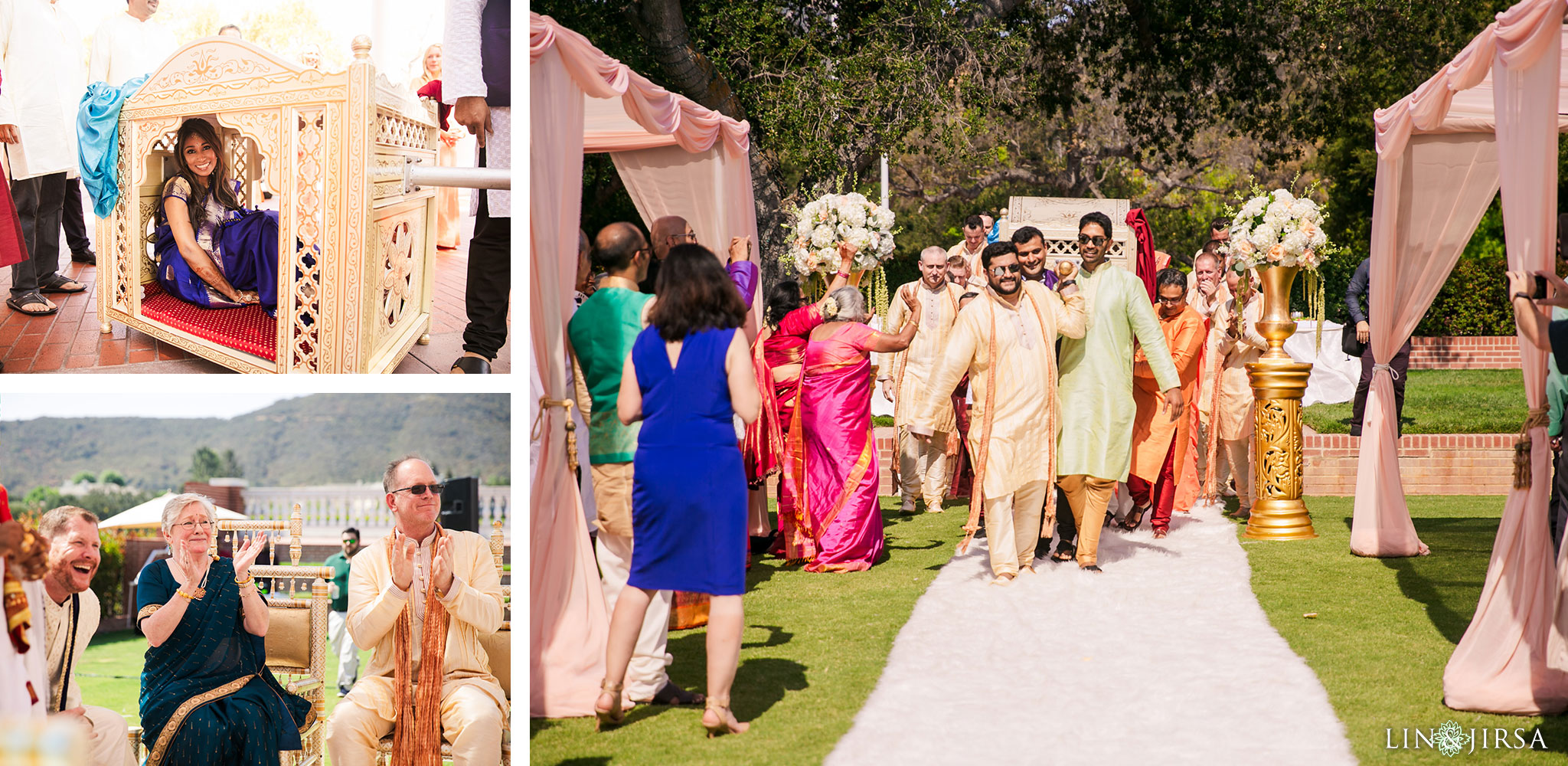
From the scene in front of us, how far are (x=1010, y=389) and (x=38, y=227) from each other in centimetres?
451

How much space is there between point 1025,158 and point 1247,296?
679 inches

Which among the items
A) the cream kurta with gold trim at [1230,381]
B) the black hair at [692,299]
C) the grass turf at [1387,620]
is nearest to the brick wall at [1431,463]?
the grass turf at [1387,620]

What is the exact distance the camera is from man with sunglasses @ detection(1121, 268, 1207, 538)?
7109 millimetres

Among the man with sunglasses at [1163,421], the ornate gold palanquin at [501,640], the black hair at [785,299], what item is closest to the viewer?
the ornate gold palanquin at [501,640]

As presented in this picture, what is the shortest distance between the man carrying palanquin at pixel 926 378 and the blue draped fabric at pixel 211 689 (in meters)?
5.45

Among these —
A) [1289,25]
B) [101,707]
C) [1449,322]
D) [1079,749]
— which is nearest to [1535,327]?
[1079,749]

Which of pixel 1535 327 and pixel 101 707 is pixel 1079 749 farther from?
pixel 101 707

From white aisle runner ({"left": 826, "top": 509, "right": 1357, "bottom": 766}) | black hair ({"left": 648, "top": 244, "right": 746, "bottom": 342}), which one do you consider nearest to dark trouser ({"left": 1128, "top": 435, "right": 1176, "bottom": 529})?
white aisle runner ({"left": 826, "top": 509, "right": 1357, "bottom": 766})

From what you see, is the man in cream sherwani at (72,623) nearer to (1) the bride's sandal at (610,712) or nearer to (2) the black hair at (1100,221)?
(1) the bride's sandal at (610,712)

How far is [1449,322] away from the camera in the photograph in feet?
56.3

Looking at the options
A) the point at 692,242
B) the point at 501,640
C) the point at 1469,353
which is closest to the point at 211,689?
the point at 501,640

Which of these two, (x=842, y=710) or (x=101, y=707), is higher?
(x=101, y=707)

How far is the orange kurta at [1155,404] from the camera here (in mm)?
7078

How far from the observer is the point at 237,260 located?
230 centimetres
